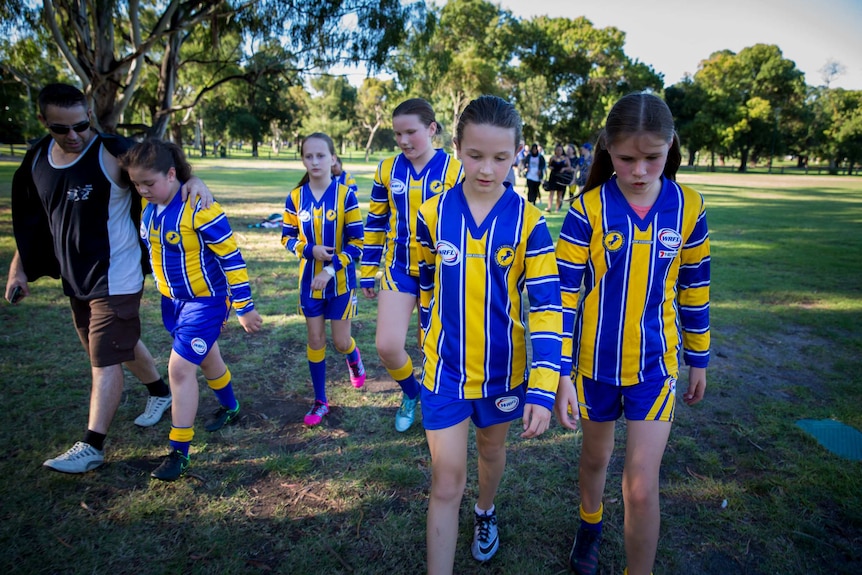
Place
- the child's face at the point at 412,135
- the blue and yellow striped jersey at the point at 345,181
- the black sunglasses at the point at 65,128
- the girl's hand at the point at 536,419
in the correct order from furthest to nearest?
the blue and yellow striped jersey at the point at 345,181 → the child's face at the point at 412,135 → the black sunglasses at the point at 65,128 → the girl's hand at the point at 536,419

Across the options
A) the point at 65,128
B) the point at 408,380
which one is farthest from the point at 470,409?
the point at 65,128

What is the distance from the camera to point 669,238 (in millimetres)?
2021

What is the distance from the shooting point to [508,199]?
2.00 metres

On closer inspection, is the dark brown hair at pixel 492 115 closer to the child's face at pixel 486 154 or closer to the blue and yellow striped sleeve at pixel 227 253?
the child's face at pixel 486 154

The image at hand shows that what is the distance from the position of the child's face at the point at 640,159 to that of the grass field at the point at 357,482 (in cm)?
193

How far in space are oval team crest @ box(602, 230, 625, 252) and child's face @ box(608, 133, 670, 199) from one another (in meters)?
0.21

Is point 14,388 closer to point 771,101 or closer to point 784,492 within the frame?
point 784,492

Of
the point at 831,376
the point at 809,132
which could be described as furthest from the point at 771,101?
the point at 831,376

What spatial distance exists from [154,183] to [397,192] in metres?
1.54

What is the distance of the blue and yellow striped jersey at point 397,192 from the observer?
341 centimetres

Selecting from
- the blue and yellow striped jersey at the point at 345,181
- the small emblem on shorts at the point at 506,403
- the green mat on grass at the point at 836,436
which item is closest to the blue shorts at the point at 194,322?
the blue and yellow striped jersey at the point at 345,181

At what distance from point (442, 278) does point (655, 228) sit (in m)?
0.93

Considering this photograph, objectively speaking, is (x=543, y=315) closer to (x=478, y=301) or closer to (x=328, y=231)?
(x=478, y=301)

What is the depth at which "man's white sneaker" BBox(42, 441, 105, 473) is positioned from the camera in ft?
9.74
